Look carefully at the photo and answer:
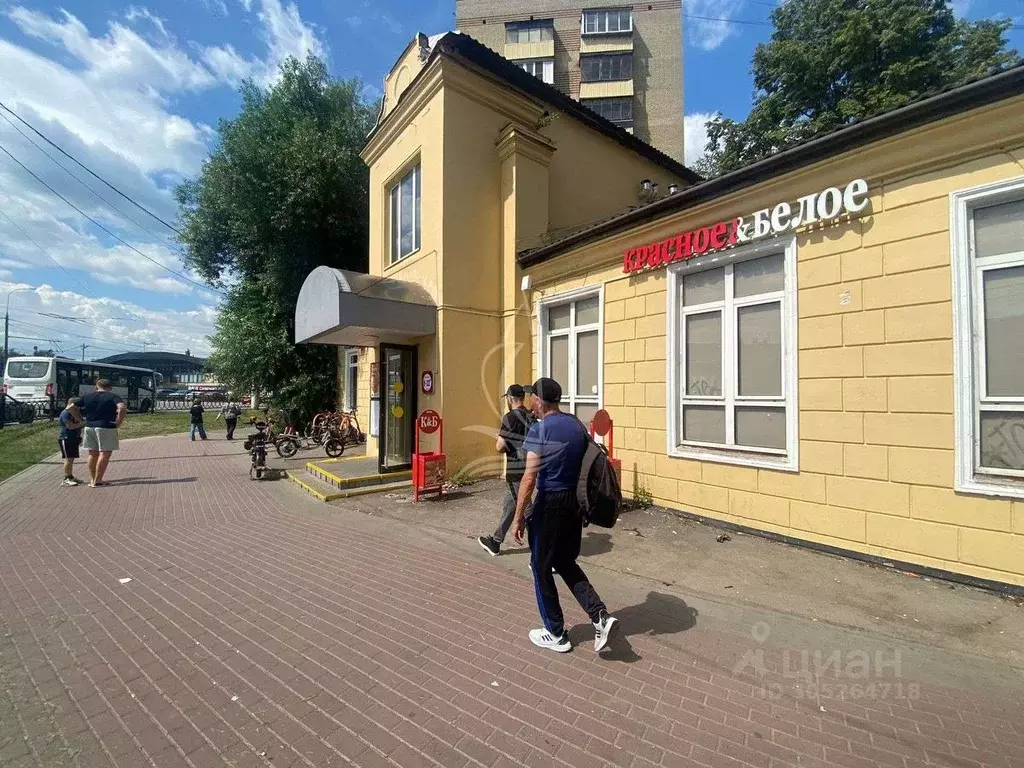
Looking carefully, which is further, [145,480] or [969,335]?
[145,480]

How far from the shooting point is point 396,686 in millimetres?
2723

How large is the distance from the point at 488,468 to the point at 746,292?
5223 millimetres

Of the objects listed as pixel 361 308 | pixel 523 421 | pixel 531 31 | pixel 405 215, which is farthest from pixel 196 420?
pixel 531 31

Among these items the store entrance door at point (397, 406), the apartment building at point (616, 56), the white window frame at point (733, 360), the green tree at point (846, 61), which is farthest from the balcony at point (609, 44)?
the white window frame at point (733, 360)

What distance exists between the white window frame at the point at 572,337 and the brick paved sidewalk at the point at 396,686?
3701 millimetres

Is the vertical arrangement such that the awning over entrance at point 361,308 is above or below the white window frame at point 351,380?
above

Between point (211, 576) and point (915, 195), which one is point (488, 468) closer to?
point (211, 576)

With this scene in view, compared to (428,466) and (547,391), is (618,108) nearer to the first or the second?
(428,466)

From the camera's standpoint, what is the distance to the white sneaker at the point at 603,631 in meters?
2.95

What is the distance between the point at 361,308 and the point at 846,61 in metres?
17.2

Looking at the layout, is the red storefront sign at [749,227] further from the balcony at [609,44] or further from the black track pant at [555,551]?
the balcony at [609,44]

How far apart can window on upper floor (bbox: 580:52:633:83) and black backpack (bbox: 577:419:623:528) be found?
33693 mm

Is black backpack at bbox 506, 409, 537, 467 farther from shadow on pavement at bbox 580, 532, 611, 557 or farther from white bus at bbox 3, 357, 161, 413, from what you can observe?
white bus at bbox 3, 357, 161, 413

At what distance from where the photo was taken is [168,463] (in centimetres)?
1103
